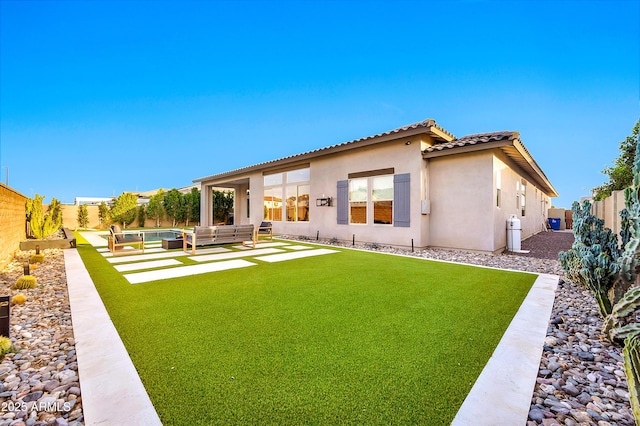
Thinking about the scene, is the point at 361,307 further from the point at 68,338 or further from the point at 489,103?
the point at 489,103

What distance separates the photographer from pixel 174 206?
22.6 m

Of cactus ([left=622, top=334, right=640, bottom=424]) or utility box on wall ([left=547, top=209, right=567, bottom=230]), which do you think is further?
utility box on wall ([left=547, top=209, right=567, bottom=230])

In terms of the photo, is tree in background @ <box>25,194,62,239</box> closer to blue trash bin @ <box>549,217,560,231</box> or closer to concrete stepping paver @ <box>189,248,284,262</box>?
concrete stepping paver @ <box>189,248,284,262</box>

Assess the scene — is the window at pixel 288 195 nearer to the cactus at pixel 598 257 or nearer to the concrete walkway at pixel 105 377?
the concrete walkway at pixel 105 377

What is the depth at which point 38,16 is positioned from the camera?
10984 mm

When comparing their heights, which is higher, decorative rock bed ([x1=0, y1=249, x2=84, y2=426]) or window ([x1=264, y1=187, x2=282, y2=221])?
window ([x1=264, y1=187, x2=282, y2=221])

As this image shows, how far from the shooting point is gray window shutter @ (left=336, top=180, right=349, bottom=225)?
1114cm

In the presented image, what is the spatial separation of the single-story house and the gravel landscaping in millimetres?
4841

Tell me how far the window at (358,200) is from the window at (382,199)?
1.34 feet

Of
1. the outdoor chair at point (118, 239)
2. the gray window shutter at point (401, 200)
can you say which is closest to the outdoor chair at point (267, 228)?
the outdoor chair at point (118, 239)

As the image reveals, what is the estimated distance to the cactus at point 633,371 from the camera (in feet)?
4.94

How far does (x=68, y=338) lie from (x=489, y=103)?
30.6 m

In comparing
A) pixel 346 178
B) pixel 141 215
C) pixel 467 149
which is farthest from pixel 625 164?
pixel 141 215

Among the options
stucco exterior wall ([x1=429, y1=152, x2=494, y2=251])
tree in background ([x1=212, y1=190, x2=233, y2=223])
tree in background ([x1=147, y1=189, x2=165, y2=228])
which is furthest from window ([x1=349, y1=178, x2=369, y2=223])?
tree in background ([x1=147, y1=189, x2=165, y2=228])
